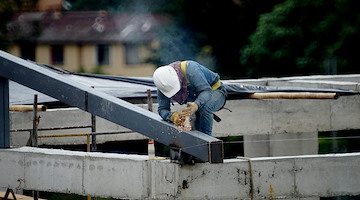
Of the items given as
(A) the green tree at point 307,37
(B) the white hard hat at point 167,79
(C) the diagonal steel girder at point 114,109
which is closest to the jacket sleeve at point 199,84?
(B) the white hard hat at point 167,79

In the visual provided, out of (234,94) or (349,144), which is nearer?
(234,94)

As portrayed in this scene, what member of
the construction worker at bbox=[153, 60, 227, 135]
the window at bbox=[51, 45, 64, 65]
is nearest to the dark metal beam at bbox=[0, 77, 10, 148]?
the construction worker at bbox=[153, 60, 227, 135]

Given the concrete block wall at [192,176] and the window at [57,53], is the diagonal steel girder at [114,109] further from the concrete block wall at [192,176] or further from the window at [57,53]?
the window at [57,53]

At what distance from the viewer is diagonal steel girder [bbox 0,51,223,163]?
9.21m

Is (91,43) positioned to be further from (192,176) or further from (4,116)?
(192,176)

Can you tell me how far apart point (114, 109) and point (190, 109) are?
1073 millimetres

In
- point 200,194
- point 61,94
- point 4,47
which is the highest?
point 4,47

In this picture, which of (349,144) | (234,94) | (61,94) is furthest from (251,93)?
(349,144)

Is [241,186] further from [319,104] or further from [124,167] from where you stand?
[319,104]

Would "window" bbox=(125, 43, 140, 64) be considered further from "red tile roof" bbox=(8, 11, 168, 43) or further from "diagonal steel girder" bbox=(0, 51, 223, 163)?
"diagonal steel girder" bbox=(0, 51, 223, 163)

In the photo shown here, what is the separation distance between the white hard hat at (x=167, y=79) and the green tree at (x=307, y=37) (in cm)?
1988

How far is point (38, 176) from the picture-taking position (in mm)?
10422

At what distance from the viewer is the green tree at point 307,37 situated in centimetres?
2906

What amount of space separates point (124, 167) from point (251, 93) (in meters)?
5.13
